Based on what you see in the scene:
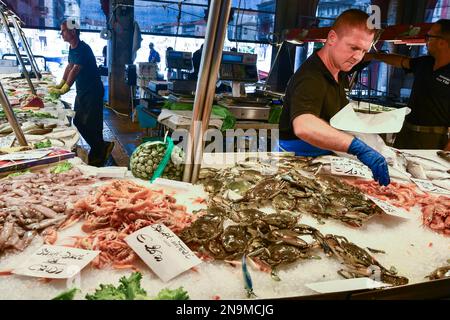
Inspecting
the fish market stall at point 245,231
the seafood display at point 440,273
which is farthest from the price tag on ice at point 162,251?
the seafood display at point 440,273

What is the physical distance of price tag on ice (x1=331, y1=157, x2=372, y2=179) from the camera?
249cm

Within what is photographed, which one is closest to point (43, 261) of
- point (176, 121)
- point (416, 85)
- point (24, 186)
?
point (24, 186)

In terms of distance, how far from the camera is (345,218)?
186cm

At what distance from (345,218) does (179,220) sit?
792 mm

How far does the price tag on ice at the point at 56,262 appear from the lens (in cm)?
124

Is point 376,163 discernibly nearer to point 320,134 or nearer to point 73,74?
point 320,134

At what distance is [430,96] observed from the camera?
15.0ft

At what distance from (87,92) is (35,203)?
543 cm

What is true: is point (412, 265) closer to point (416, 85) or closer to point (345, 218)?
point (345, 218)

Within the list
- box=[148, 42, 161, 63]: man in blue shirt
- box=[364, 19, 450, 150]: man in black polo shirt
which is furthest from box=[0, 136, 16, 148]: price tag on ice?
box=[148, 42, 161, 63]: man in blue shirt

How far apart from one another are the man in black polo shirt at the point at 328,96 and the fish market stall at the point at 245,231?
1.07 feet

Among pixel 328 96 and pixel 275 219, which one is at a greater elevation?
pixel 328 96

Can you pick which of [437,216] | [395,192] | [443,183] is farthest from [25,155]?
[443,183]
